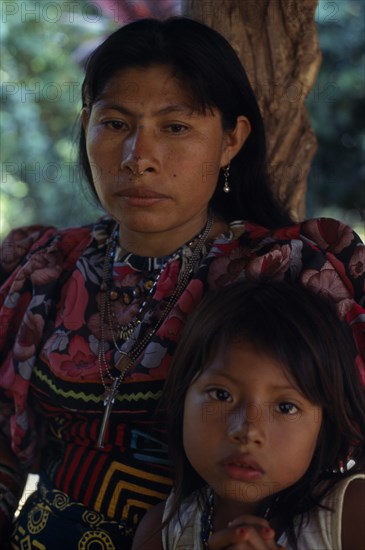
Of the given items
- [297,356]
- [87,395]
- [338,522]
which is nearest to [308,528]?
[338,522]

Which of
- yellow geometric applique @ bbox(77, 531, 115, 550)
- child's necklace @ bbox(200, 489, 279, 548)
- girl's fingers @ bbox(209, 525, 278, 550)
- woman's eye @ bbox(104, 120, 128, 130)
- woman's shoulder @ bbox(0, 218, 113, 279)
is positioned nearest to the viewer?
girl's fingers @ bbox(209, 525, 278, 550)

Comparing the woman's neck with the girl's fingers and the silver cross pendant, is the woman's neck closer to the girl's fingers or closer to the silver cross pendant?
the silver cross pendant

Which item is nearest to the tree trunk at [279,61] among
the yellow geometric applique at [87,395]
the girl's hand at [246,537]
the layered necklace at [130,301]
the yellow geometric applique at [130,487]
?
the layered necklace at [130,301]

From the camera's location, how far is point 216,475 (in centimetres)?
173

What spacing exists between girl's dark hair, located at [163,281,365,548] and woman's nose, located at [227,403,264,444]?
0.11 meters

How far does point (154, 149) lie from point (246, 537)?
960 mm

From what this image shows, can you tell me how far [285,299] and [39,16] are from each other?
6.20 metres

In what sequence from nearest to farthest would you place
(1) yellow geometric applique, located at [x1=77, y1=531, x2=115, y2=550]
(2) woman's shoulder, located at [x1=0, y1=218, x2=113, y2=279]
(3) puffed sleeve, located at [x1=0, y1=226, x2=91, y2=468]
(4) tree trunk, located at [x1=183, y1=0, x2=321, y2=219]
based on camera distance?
(1) yellow geometric applique, located at [x1=77, y1=531, x2=115, y2=550] → (3) puffed sleeve, located at [x1=0, y1=226, x2=91, y2=468] → (2) woman's shoulder, located at [x1=0, y1=218, x2=113, y2=279] → (4) tree trunk, located at [x1=183, y1=0, x2=321, y2=219]

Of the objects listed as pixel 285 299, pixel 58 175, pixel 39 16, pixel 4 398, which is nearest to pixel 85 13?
pixel 39 16

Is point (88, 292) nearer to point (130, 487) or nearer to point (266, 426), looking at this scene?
point (130, 487)

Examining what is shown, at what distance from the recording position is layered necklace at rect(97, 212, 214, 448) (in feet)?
7.14

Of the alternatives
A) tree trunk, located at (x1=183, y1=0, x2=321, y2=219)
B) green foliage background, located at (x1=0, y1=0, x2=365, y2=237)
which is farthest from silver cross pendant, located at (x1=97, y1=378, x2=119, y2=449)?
green foliage background, located at (x1=0, y1=0, x2=365, y2=237)

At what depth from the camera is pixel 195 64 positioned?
2.17 meters

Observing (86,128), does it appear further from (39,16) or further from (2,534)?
(39,16)
